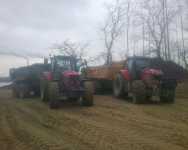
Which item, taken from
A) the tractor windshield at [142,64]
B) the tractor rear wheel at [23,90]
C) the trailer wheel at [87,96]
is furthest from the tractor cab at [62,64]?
the tractor rear wheel at [23,90]

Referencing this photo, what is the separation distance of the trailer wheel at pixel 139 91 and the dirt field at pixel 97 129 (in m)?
0.98

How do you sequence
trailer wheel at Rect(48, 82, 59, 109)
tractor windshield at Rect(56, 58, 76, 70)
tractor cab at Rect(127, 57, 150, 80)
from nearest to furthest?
trailer wheel at Rect(48, 82, 59, 109)
tractor cab at Rect(127, 57, 150, 80)
tractor windshield at Rect(56, 58, 76, 70)

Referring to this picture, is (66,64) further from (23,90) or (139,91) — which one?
(23,90)

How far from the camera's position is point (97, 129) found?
7.63 metres

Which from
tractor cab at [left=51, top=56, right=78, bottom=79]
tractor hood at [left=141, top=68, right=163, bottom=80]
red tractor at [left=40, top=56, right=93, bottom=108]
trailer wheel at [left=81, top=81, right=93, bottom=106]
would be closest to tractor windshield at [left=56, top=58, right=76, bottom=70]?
tractor cab at [left=51, top=56, right=78, bottom=79]

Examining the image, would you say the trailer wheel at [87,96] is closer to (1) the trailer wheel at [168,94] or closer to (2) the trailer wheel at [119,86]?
(2) the trailer wheel at [119,86]

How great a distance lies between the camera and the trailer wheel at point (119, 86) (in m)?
13.8

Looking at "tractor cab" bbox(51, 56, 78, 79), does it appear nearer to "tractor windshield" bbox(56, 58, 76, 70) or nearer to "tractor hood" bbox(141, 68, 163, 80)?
"tractor windshield" bbox(56, 58, 76, 70)

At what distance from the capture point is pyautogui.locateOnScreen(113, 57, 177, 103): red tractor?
477 inches

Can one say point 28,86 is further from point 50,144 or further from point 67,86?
point 50,144

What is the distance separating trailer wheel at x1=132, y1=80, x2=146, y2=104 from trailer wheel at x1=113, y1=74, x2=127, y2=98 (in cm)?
161

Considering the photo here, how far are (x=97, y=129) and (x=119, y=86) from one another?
22.3ft

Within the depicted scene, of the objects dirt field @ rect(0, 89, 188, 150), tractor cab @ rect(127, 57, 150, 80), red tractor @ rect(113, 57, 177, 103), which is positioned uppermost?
tractor cab @ rect(127, 57, 150, 80)

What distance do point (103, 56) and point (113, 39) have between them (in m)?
2.34
